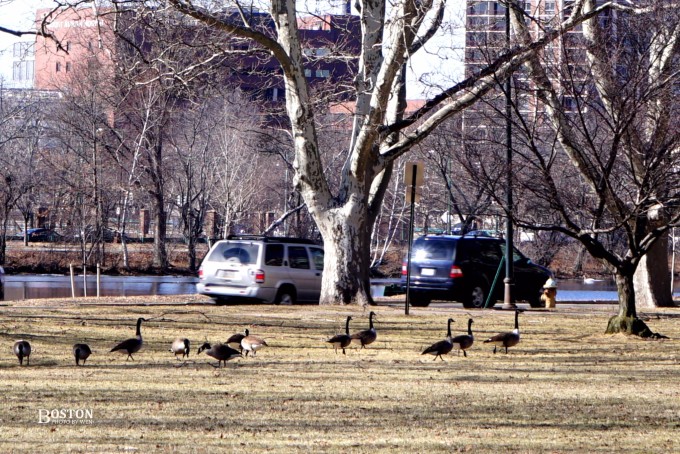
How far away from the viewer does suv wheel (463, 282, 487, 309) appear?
2441cm

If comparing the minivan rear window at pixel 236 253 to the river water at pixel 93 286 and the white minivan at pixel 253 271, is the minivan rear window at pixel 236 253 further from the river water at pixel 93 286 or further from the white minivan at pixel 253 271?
the river water at pixel 93 286

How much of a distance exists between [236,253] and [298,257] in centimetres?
160

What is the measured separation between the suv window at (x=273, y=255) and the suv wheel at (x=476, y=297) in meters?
4.62

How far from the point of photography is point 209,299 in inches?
989

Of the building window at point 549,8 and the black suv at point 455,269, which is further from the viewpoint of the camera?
the black suv at point 455,269

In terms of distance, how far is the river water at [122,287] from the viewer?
32.5m

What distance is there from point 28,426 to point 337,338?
5678 millimetres

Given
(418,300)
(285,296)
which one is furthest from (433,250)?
(285,296)

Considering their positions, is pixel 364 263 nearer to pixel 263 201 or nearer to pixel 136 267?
pixel 136 267

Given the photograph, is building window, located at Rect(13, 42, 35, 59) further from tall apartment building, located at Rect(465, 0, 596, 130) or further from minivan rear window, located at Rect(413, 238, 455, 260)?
minivan rear window, located at Rect(413, 238, 455, 260)

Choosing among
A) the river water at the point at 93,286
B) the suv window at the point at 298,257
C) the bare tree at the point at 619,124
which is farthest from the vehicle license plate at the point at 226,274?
the river water at the point at 93,286

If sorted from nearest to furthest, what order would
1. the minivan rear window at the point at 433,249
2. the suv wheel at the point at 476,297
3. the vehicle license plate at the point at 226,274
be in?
1. the vehicle license plate at the point at 226,274
2. the minivan rear window at the point at 433,249
3. the suv wheel at the point at 476,297

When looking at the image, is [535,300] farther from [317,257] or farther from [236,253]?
[236,253]

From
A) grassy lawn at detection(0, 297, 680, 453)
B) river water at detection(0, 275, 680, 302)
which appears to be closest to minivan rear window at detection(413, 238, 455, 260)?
grassy lawn at detection(0, 297, 680, 453)
